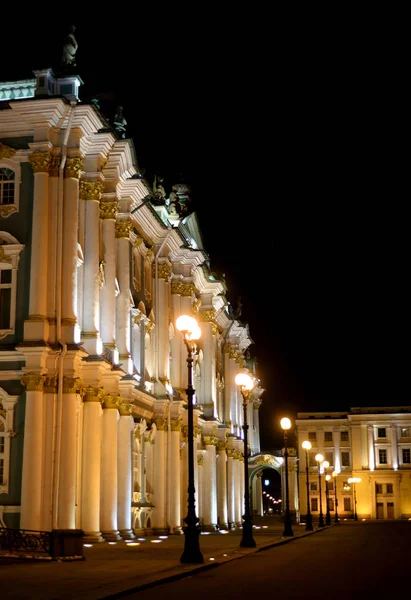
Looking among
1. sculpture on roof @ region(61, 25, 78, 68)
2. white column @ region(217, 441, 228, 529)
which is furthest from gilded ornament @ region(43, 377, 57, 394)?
white column @ region(217, 441, 228, 529)

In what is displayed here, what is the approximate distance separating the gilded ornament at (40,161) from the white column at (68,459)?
808 centimetres

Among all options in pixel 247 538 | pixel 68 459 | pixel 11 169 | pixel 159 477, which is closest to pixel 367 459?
pixel 159 477

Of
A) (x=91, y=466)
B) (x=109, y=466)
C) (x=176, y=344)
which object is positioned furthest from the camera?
(x=176, y=344)

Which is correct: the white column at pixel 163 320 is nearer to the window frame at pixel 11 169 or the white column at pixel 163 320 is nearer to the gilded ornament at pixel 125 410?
the gilded ornament at pixel 125 410

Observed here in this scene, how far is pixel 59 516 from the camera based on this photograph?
3400 centimetres

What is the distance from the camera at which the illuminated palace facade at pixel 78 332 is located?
1359 inches

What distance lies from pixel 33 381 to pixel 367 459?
4288 inches

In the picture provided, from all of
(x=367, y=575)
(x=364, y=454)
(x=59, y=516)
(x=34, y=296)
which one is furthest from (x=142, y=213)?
(x=364, y=454)

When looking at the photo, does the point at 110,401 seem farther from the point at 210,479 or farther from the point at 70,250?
the point at 210,479

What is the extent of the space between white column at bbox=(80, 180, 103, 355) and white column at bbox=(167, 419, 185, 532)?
48.5 ft

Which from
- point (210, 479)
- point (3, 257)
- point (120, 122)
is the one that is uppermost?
point (120, 122)

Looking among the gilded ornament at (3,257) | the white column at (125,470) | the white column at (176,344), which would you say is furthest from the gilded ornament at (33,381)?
the white column at (176,344)

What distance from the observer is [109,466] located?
132 ft

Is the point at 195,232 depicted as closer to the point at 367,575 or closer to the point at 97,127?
the point at 97,127
